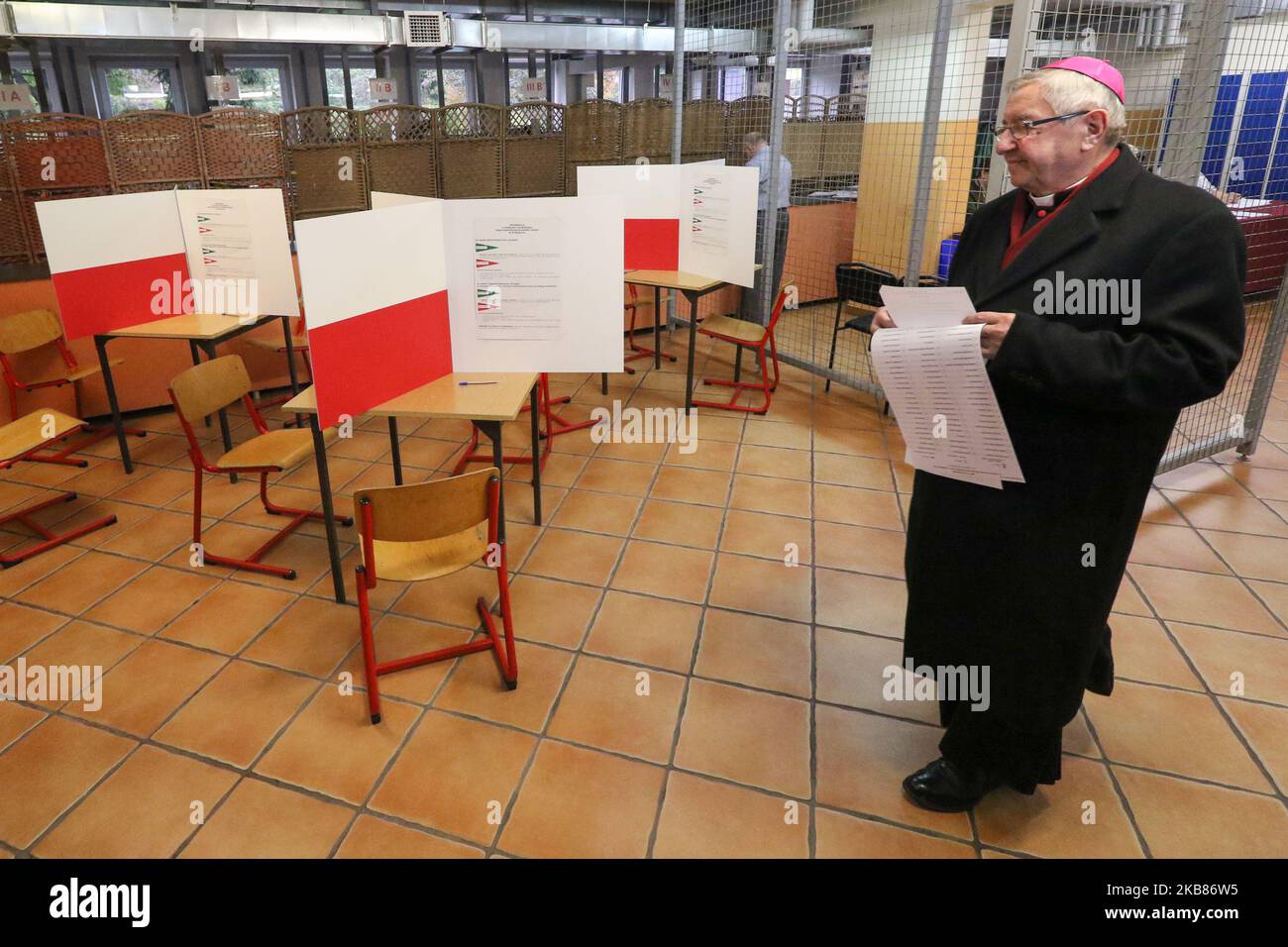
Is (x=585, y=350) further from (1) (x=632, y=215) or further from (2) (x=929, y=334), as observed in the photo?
(1) (x=632, y=215)

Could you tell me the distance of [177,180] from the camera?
512 cm

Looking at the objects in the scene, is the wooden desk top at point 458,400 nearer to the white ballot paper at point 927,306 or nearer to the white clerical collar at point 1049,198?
the white ballot paper at point 927,306

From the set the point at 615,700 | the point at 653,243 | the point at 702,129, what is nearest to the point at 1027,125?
the point at 615,700

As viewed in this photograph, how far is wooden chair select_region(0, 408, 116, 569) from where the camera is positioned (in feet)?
10.7

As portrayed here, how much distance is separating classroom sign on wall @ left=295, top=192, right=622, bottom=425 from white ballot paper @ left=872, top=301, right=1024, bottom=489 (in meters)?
1.55

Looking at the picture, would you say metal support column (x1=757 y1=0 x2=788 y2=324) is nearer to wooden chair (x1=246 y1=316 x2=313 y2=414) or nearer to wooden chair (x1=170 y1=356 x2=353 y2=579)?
wooden chair (x1=246 y1=316 x2=313 y2=414)

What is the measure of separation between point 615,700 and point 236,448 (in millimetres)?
2030

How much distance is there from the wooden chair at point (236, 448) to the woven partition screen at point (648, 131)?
14.5 feet

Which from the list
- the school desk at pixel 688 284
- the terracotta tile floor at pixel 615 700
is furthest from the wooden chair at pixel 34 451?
the school desk at pixel 688 284

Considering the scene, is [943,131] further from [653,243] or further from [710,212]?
[653,243]

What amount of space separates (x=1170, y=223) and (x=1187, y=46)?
8.30 ft

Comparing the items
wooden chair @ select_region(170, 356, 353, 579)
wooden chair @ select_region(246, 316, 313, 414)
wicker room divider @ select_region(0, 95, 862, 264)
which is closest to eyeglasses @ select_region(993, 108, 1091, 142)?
wooden chair @ select_region(170, 356, 353, 579)

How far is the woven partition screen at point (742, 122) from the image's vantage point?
19.3ft

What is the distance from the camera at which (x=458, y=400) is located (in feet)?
9.33
